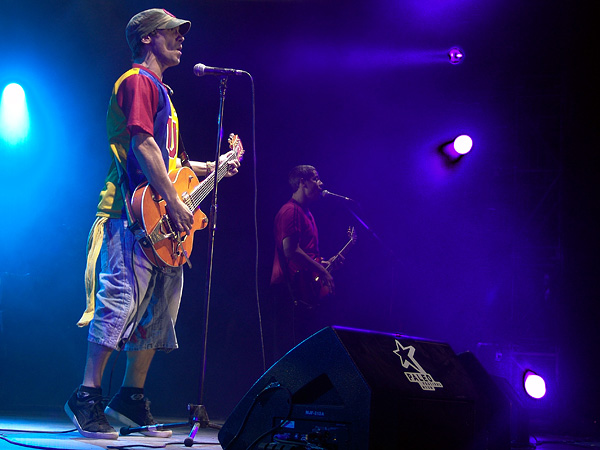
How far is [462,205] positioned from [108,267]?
4.07 meters

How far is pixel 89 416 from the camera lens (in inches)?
114

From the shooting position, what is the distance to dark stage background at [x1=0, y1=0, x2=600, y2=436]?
5270 millimetres

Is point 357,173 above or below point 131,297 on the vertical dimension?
above

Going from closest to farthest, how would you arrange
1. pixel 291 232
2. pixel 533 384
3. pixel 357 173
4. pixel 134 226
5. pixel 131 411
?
pixel 134 226
pixel 131 411
pixel 533 384
pixel 291 232
pixel 357 173

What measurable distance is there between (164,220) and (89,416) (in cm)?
96

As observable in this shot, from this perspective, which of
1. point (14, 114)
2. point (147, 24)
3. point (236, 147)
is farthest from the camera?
point (14, 114)

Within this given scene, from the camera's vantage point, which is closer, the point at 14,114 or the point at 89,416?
the point at 89,416

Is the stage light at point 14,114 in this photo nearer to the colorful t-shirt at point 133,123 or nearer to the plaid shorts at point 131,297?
the colorful t-shirt at point 133,123

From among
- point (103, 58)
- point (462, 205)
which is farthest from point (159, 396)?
point (462, 205)

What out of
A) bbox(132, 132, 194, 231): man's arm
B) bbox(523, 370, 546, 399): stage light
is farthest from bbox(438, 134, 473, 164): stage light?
bbox(132, 132, 194, 231): man's arm

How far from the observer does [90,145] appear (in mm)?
5277

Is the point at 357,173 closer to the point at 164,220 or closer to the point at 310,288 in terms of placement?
the point at 310,288

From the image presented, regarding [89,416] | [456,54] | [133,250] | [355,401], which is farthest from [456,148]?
[355,401]

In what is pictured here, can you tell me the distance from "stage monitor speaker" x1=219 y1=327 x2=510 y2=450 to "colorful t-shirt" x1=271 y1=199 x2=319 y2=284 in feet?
8.86
